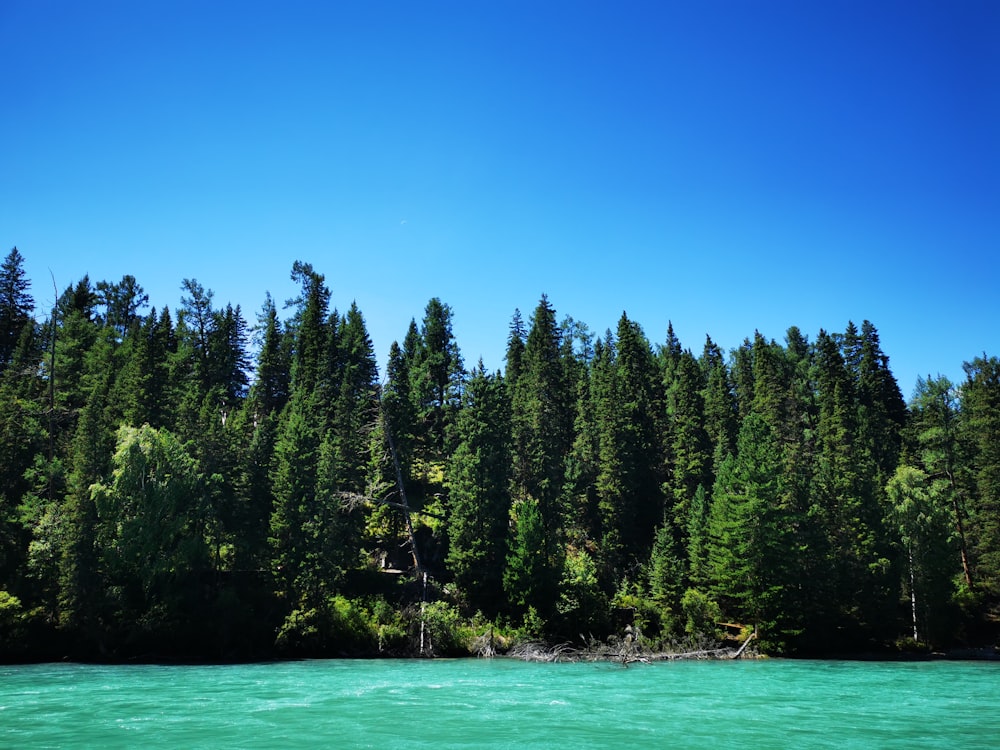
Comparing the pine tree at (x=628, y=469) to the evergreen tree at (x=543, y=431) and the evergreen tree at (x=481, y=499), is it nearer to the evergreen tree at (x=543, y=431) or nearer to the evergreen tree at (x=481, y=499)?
the evergreen tree at (x=543, y=431)

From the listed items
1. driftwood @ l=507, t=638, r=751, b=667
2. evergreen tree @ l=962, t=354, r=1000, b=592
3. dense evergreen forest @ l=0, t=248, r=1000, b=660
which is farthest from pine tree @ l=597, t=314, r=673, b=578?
evergreen tree @ l=962, t=354, r=1000, b=592

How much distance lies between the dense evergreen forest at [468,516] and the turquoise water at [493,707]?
907 centimetres

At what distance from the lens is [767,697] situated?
2700 cm

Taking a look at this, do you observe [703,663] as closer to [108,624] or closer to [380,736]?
[380,736]

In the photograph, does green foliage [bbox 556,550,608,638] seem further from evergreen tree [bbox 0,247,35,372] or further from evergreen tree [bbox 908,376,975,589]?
evergreen tree [bbox 0,247,35,372]

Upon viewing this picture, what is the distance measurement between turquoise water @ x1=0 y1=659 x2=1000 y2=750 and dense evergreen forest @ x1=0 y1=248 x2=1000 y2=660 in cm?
907

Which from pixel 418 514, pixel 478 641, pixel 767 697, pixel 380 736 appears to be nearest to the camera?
pixel 380 736

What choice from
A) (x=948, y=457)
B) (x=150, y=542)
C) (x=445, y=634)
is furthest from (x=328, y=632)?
(x=948, y=457)

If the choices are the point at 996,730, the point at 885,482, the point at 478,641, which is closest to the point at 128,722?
the point at 996,730

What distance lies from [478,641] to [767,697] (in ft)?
83.9

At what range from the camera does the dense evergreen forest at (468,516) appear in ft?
151

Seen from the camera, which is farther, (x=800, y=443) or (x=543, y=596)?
(x=800, y=443)

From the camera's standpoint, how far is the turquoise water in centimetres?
1814

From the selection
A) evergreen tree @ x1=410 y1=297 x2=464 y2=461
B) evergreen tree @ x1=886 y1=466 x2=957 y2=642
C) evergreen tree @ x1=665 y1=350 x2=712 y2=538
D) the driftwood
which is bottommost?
the driftwood
